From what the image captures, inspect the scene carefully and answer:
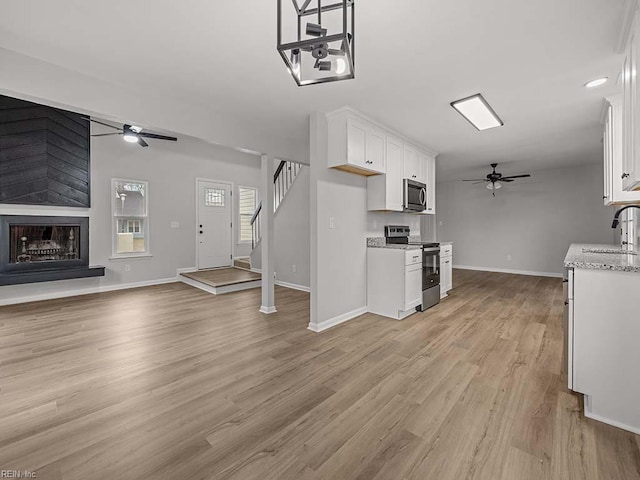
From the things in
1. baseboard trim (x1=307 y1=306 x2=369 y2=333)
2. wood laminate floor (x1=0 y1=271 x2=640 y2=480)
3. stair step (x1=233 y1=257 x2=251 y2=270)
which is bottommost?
wood laminate floor (x1=0 y1=271 x2=640 y2=480)

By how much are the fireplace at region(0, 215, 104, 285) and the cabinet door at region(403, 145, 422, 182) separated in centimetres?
540

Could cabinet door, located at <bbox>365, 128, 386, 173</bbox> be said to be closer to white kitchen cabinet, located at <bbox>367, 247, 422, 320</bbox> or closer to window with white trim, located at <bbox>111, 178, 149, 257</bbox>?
white kitchen cabinet, located at <bbox>367, 247, 422, 320</bbox>

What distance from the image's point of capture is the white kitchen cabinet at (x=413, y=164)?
4.39 meters

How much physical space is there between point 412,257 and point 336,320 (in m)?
1.29

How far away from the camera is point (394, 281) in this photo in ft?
12.3

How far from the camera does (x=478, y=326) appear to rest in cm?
345

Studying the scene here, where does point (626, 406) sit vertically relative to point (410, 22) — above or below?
below

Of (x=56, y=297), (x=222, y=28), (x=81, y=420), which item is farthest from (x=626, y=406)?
(x=56, y=297)

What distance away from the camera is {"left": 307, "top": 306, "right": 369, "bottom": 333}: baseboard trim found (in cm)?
329

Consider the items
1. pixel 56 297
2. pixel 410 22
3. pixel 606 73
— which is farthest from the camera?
pixel 56 297

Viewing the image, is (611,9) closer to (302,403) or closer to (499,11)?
(499,11)

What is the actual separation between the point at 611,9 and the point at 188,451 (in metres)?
3.48

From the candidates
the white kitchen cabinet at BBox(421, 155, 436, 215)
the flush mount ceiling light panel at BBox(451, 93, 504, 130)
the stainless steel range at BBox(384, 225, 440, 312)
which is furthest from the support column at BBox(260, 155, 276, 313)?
the white kitchen cabinet at BBox(421, 155, 436, 215)

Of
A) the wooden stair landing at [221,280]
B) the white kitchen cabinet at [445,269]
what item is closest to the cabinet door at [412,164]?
the white kitchen cabinet at [445,269]
